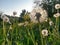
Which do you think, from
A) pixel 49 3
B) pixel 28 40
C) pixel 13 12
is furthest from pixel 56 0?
pixel 28 40

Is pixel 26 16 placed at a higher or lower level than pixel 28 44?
higher

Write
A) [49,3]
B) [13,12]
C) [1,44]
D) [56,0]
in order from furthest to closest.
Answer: [49,3]
[56,0]
[13,12]
[1,44]

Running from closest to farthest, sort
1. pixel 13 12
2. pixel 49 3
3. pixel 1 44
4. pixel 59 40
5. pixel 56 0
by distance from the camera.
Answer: pixel 1 44 → pixel 59 40 → pixel 13 12 → pixel 56 0 → pixel 49 3

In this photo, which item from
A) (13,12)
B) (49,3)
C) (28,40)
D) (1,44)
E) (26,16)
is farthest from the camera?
(49,3)

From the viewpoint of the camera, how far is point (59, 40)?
230cm

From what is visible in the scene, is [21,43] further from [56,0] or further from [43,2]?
[43,2]

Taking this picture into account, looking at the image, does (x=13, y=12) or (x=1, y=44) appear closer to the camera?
(x=1, y=44)

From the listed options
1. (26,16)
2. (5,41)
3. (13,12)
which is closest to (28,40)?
(5,41)

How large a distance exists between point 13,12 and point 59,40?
2.01 m

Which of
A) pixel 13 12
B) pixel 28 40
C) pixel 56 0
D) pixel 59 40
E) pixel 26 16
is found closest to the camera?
pixel 59 40

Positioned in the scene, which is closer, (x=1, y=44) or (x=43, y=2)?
(x=1, y=44)

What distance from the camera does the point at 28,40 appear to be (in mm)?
2449

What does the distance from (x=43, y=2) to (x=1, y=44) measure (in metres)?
23.6

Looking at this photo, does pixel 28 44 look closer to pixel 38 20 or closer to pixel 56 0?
pixel 38 20
